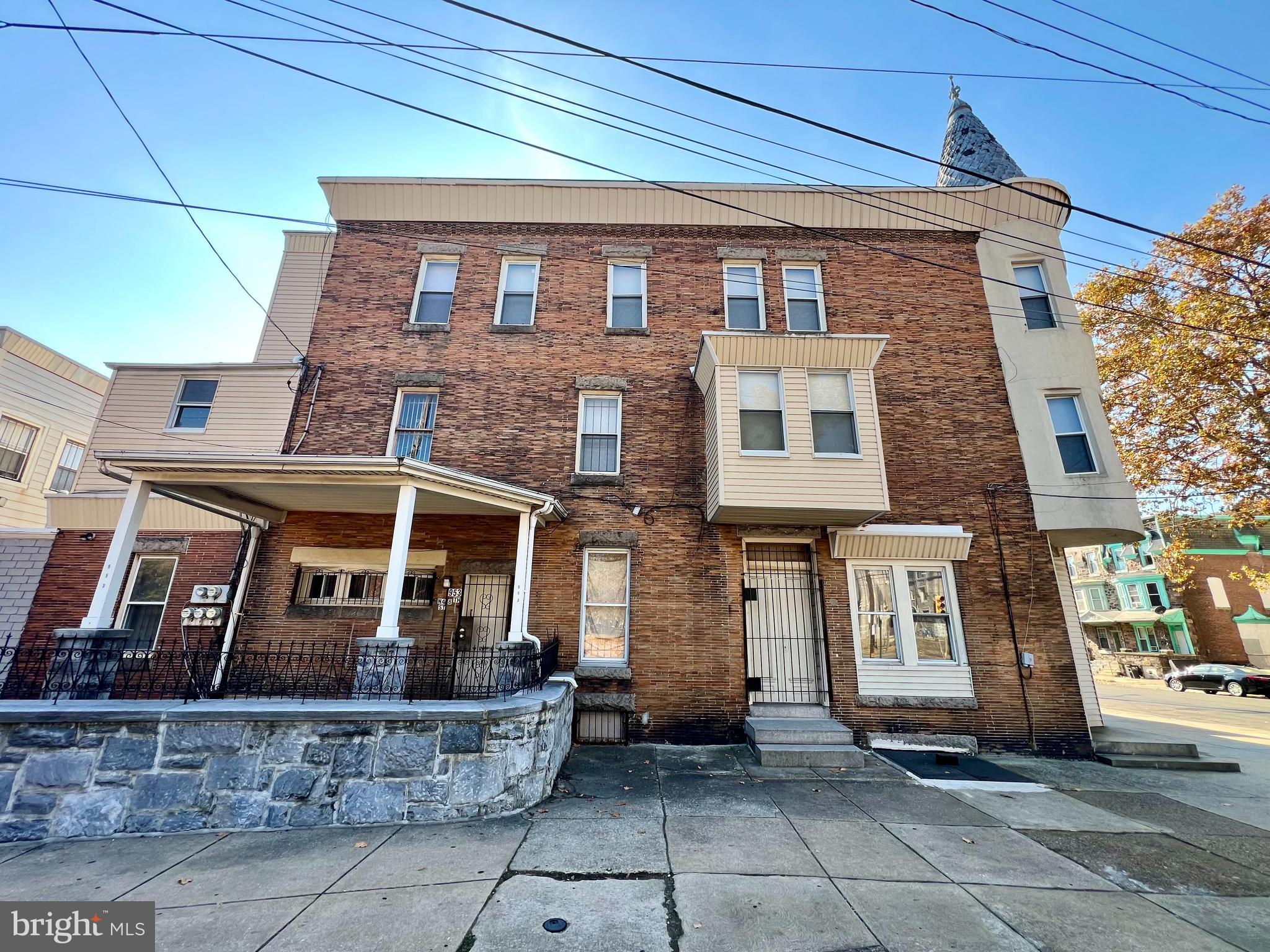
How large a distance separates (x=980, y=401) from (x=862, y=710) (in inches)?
250

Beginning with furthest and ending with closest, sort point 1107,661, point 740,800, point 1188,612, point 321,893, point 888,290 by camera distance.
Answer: point 1107,661
point 1188,612
point 888,290
point 740,800
point 321,893

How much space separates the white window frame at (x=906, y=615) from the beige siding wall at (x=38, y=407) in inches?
742

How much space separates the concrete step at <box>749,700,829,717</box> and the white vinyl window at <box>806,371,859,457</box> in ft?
13.8

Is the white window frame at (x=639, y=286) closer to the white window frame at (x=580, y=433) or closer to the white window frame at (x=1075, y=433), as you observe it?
the white window frame at (x=580, y=433)

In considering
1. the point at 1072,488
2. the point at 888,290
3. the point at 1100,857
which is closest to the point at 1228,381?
the point at 1072,488

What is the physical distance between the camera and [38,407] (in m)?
13.5

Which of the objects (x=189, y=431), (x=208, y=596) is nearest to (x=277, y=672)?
(x=208, y=596)

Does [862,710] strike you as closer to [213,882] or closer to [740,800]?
[740,800]

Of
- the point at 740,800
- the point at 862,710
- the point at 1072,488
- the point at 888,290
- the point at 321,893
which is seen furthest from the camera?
the point at 888,290

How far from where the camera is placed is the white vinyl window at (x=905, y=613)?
853cm

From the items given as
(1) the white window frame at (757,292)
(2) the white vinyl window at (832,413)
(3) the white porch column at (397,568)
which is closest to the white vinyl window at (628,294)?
(1) the white window frame at (757,292)

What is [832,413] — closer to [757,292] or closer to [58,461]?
[757,292]

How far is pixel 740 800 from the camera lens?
563cm

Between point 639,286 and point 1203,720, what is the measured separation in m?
18.5
